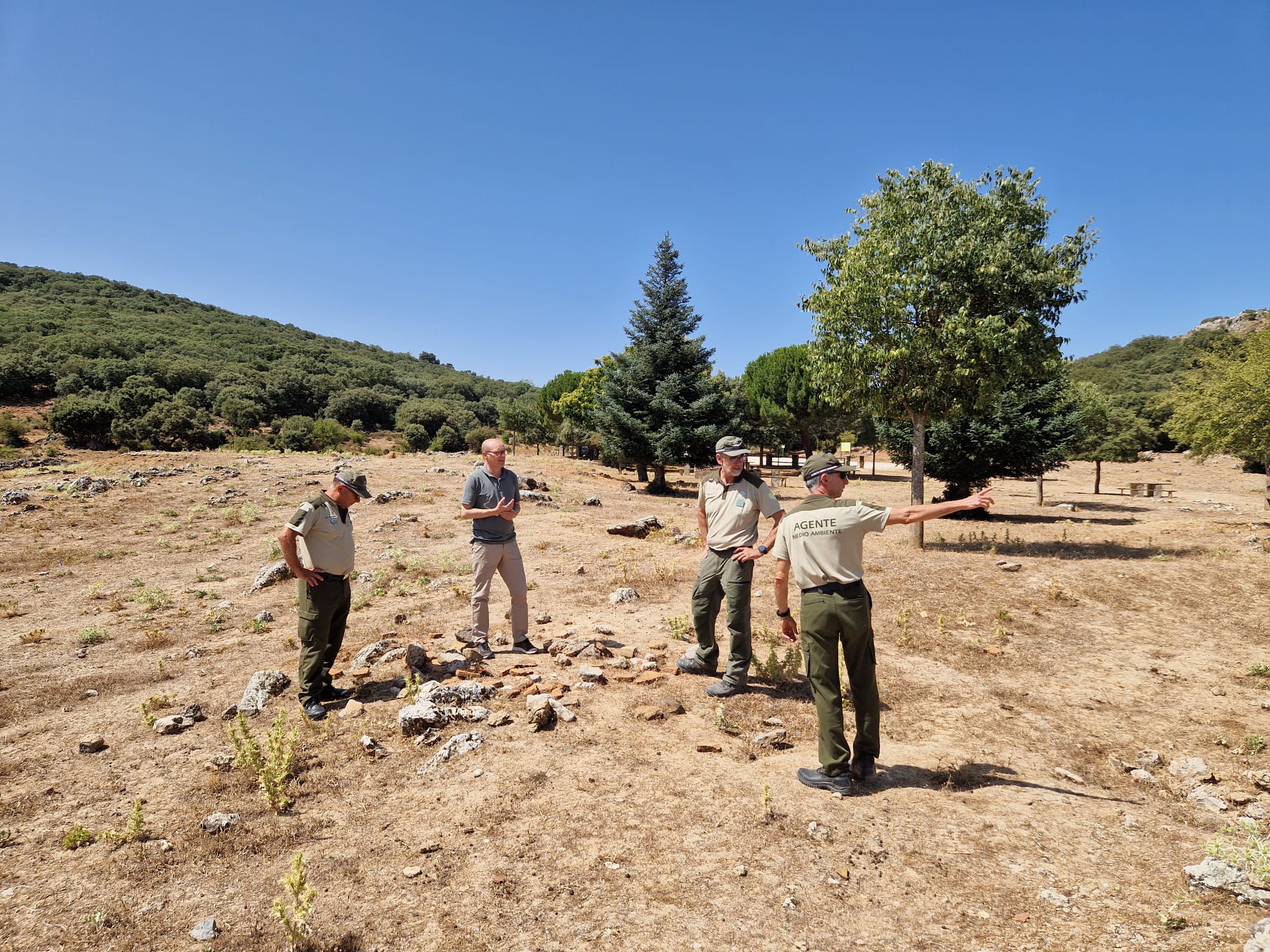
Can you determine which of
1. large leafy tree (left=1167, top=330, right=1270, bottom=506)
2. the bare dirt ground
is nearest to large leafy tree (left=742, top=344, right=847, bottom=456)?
large leafy tree (left=1167, top=330, right=1270, bottom=506)

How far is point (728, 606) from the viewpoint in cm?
584

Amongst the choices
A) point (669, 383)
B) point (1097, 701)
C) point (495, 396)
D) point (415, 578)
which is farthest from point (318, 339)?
point (1097, 701)

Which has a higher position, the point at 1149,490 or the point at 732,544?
the point at 732,544

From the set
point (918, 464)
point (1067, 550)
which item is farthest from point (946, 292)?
point (1067, 550)

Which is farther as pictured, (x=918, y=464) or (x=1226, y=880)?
(x=918, y=464)

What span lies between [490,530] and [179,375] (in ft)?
233

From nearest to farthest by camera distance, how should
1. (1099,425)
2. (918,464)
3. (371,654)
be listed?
1. (371,654)
2. (918,464)
3. (1099,425)

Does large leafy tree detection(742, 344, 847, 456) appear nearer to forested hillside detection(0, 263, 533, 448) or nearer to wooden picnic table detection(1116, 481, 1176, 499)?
wooden picnic table detection(1116, 481, 1176, 499)

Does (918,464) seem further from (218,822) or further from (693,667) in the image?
(218,822)

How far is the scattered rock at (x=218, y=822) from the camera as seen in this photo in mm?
3945

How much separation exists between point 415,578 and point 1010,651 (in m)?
9.15

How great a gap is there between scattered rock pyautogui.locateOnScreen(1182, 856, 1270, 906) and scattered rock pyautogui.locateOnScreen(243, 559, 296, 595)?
11.7m

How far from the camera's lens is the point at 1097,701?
613 centimetres

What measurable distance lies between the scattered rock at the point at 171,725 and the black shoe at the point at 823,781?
5.37 meters
